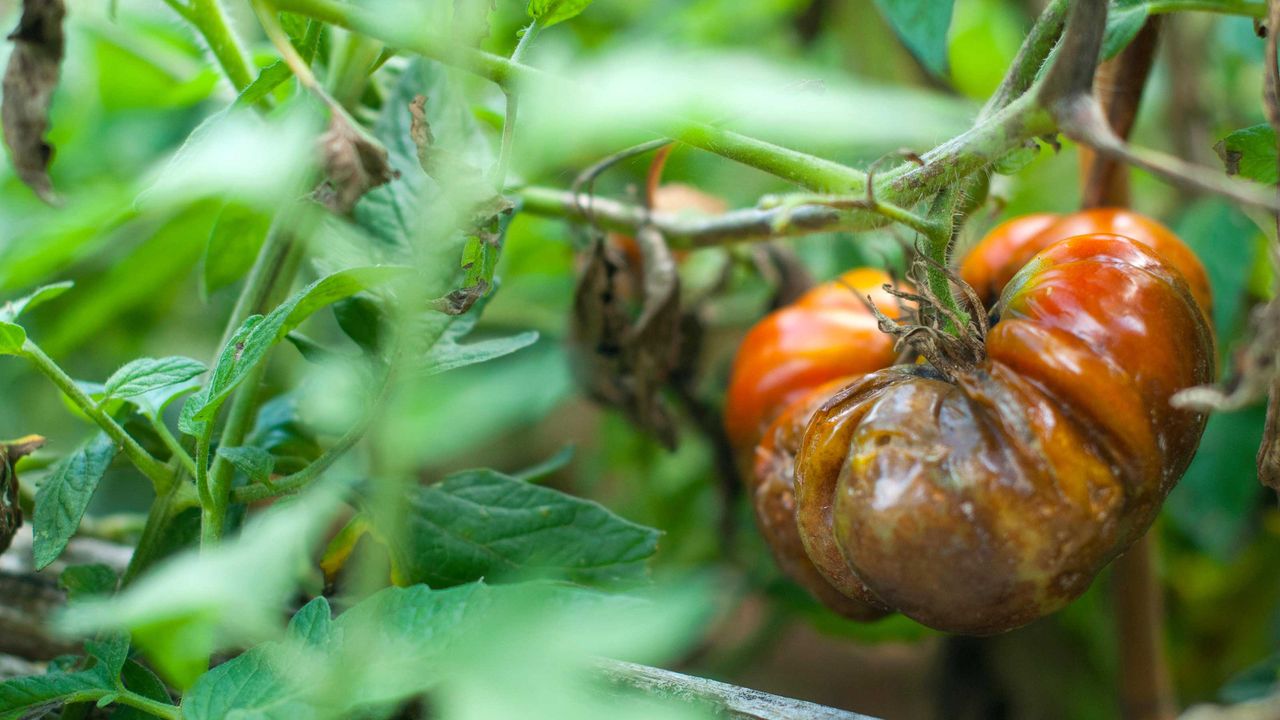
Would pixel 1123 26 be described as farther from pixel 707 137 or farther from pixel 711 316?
pixel 711 316

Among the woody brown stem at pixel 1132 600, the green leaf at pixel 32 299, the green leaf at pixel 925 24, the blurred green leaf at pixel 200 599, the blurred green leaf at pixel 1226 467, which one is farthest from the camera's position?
the blurred green leaf at pixel 1226 467

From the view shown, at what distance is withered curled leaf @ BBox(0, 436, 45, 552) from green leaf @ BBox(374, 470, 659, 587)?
0.74 feet

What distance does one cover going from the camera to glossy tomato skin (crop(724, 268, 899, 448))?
666 millimetres

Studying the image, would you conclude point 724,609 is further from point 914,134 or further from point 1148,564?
point 914,134

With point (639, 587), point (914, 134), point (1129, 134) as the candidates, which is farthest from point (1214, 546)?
point (639, 587)

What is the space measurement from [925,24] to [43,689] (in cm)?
64

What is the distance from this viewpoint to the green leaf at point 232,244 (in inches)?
28.4

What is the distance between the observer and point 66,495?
0.54 m

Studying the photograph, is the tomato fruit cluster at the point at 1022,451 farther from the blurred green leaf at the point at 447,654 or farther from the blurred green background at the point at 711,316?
the blurred green background at the point at 711,316

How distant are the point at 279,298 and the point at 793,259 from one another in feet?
1.49

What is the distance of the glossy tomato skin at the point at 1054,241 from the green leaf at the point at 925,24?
0.41 feet

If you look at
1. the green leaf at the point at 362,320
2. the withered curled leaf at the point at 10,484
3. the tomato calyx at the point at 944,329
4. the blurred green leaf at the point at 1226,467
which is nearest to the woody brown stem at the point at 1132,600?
the blurred green leaf at the point at 1226,467

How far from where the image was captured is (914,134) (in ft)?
2.27

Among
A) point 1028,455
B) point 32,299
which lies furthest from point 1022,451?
point 32,299
